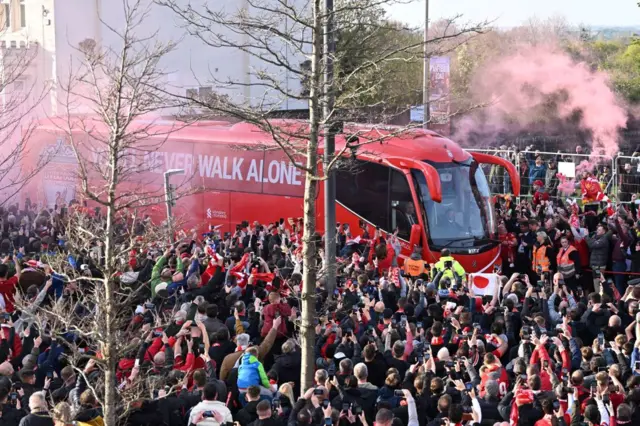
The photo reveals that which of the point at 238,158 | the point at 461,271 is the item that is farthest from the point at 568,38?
the point at 461,271

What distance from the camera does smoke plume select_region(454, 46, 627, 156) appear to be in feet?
142

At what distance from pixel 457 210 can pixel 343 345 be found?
834 centimetres

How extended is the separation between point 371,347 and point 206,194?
41.9 ft

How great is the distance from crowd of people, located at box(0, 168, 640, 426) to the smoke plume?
2599 centimetres

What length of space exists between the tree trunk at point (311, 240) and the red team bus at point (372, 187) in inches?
232

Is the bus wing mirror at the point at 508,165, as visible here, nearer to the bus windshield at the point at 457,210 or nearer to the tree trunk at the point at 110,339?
the bus windshield at the point at 457,210

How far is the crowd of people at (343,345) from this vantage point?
31.1 ft

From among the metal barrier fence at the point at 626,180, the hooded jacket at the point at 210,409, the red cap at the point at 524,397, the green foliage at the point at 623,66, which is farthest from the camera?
the green foliage at the point at 623,66

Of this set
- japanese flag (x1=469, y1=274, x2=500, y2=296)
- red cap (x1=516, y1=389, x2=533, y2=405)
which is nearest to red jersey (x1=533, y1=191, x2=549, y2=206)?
japanese flag (x1=469, y1=274, x2=500, y2=296)

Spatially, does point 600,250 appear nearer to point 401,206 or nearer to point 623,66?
point 401,206

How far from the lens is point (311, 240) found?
36.0ft

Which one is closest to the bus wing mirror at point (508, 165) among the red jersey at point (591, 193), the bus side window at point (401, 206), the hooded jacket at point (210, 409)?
the bus side window at point (401, 206)

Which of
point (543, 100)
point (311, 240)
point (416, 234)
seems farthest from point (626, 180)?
point (543, 100)

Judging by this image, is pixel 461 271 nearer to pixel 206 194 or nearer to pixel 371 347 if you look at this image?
pixel 371 347
